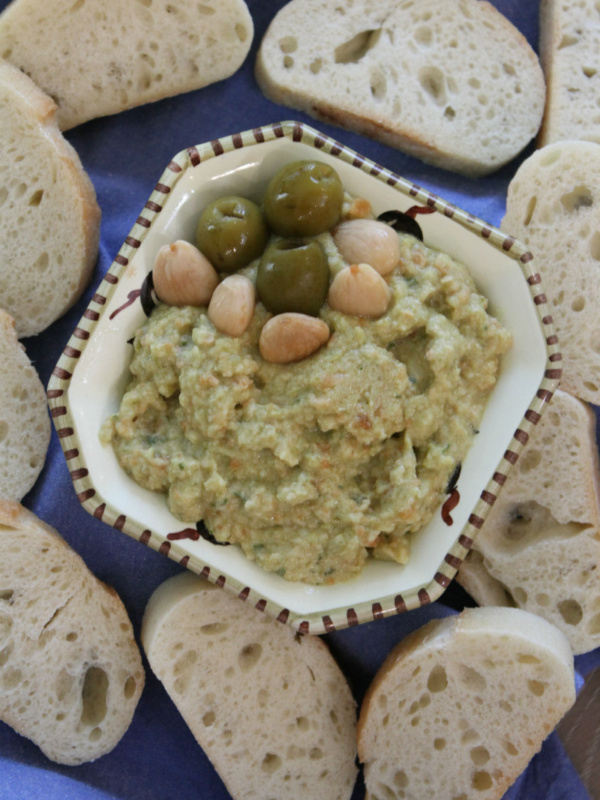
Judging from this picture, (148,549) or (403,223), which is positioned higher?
(403,223)

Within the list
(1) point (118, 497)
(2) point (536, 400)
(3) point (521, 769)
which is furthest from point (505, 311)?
(3) point (521, 769)

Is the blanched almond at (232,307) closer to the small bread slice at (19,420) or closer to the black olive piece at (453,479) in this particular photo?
the black olive piece at (453,479)

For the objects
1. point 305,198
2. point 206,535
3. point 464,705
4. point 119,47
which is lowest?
point 464,705

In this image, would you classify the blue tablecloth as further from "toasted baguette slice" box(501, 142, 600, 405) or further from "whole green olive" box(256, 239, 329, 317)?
"whole green olive" box(256, 239, 329, 317)

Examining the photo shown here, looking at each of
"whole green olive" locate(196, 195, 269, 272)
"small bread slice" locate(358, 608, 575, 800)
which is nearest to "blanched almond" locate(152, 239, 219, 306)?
"whole green olive" locate(196, 195, 269, 272)

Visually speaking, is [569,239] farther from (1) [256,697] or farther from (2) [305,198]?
(1) [256,697]

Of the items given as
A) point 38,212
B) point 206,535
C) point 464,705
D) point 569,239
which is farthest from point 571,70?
point 464,705

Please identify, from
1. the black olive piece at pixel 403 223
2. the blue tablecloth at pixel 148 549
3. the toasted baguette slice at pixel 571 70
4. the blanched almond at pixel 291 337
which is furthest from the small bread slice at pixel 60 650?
the toasted baguette slice at pixel 571 70
